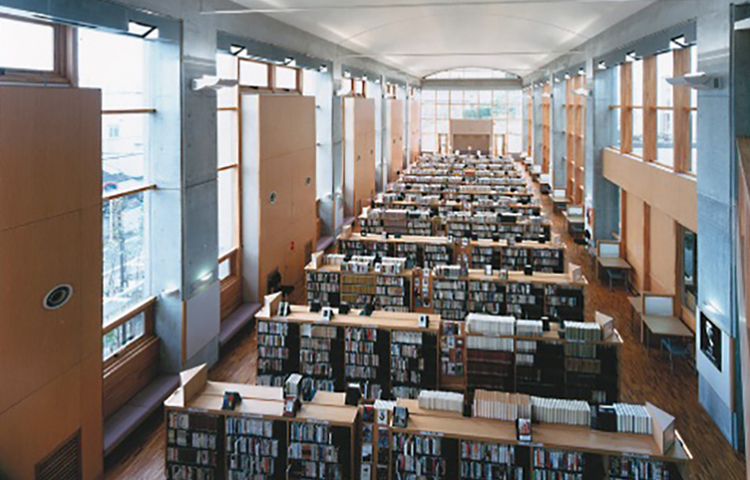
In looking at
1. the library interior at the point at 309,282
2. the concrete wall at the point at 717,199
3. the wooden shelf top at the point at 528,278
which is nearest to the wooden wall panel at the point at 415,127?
the library interior at the point at 309,282

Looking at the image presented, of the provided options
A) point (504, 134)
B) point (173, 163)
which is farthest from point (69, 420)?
point (504, 134)

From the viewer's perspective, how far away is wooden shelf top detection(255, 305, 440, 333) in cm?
810

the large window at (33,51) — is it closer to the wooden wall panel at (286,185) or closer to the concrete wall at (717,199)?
the wooden wall panel at (286,185)

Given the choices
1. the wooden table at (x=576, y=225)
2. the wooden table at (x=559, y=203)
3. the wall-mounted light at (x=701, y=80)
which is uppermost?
the wall-mounted light at (x=701, y=80)

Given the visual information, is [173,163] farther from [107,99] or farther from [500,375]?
[500,375]

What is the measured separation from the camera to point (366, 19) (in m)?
15.1

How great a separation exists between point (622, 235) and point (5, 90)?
1359 cm

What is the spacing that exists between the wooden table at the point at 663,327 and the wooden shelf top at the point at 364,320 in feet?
11.9

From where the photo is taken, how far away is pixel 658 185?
11.4 m

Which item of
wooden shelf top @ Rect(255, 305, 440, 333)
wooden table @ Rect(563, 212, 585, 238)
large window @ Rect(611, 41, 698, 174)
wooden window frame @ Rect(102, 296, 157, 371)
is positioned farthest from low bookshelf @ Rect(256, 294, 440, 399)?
wooden table @ Rect(563, 212, 585, 238)

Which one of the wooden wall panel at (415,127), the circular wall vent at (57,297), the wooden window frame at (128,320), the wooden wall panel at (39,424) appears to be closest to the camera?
the wooden wall panel at (39,424)

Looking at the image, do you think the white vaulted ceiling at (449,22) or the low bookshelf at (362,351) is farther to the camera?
the white vaulted ceiling at (449,22)

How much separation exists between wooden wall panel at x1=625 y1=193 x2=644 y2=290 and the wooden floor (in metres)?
1.55

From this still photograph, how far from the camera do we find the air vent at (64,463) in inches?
226
